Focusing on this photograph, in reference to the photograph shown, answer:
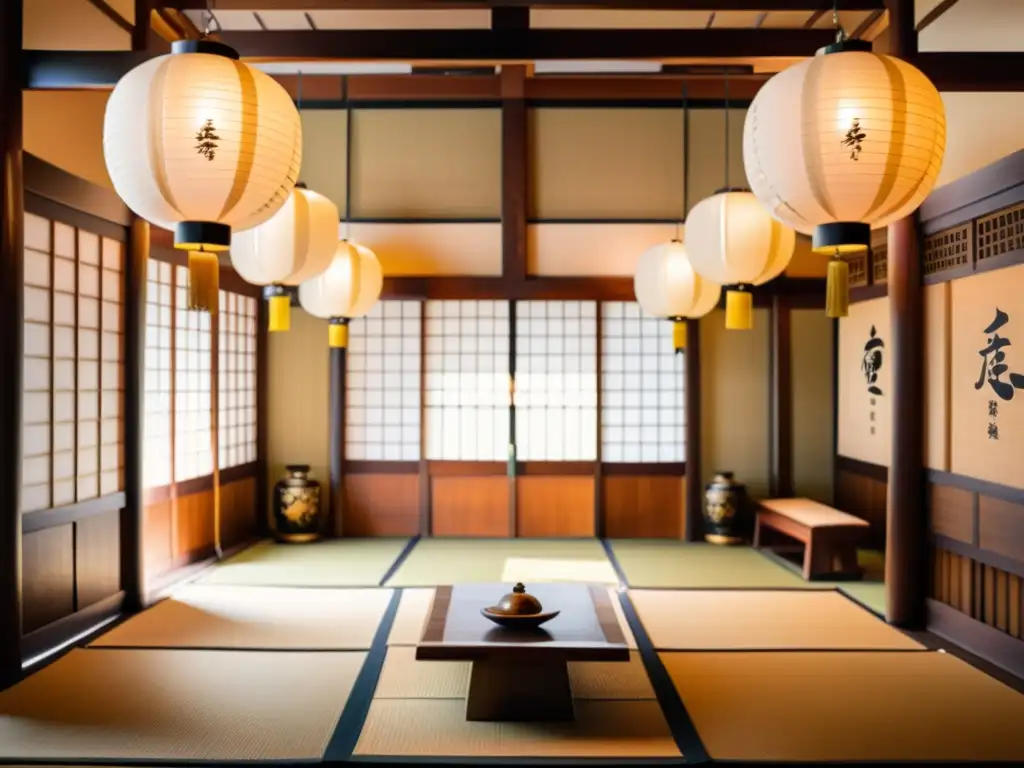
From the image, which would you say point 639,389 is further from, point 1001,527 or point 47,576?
point 47,576

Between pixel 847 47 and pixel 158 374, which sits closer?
pixel 847 47

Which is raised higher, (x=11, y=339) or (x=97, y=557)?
(x=11, y=339)

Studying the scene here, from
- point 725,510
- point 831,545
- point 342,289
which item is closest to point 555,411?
point 725,510

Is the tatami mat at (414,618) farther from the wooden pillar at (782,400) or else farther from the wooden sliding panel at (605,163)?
the wooden sliding panel at (605,163)

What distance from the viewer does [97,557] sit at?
→ 15.9 feet

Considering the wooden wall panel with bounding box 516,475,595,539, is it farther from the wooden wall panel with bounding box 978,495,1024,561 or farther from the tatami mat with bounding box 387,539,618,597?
the wooden wall panel with bounding box 978,495,1024,561

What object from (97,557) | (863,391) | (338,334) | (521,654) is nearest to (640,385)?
(863,391)

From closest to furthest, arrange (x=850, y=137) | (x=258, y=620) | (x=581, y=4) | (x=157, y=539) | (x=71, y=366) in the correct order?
(x=850, y=137) → (x=581, y=4) → (x=71, y=366) → (x=258, y=620) → (x=157, y=539)

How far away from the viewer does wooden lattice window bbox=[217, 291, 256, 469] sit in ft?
23.3

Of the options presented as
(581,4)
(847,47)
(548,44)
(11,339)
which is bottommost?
(11,339)

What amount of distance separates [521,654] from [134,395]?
320 centimetres

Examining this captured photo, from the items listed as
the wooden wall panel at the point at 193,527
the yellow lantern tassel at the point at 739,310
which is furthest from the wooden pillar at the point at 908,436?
the wooden wall panel at the point at 193,527

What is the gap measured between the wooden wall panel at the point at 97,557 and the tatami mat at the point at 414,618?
167 cm

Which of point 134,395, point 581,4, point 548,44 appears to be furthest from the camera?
point 134,395
